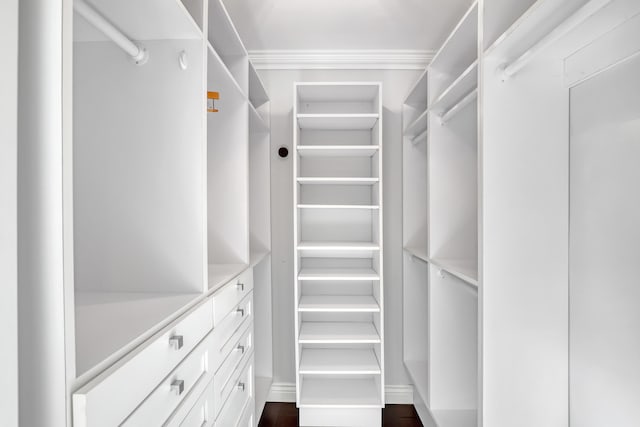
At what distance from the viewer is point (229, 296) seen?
158 cm

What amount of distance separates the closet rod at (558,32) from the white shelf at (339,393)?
6.36 ft

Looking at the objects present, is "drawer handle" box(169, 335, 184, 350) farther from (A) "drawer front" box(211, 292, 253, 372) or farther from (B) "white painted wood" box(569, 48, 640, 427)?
(B) "white painted wood" box(569, 48, 640, 427)

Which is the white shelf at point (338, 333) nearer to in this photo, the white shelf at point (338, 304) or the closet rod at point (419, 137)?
the white shelf at point (338, 304)

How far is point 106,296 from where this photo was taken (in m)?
1.21

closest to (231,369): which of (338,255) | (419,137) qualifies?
(338,255)

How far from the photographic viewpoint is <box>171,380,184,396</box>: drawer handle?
1.01m

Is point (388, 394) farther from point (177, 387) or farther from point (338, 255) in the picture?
point (177, 387)

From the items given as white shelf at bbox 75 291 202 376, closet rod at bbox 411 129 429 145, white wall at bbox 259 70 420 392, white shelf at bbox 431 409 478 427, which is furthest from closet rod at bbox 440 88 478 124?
white shelf at bbox 431 409 478 427

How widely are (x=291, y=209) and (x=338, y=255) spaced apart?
0.47 m

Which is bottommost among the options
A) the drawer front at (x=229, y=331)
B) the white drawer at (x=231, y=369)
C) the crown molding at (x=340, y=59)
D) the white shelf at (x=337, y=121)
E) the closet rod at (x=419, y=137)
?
the white drawer at (x=231, y=369)

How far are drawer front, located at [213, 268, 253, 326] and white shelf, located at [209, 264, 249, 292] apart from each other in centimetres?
2

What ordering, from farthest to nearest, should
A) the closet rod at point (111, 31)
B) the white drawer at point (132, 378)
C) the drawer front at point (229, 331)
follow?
the drawer front at point (229, 331) < the closet rod at point (111, 31) < the white drawer at point (132, 378)

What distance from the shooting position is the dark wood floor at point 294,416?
246 centimetres

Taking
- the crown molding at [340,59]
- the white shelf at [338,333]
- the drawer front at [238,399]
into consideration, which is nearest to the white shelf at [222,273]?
the drawer front at [238,399]
